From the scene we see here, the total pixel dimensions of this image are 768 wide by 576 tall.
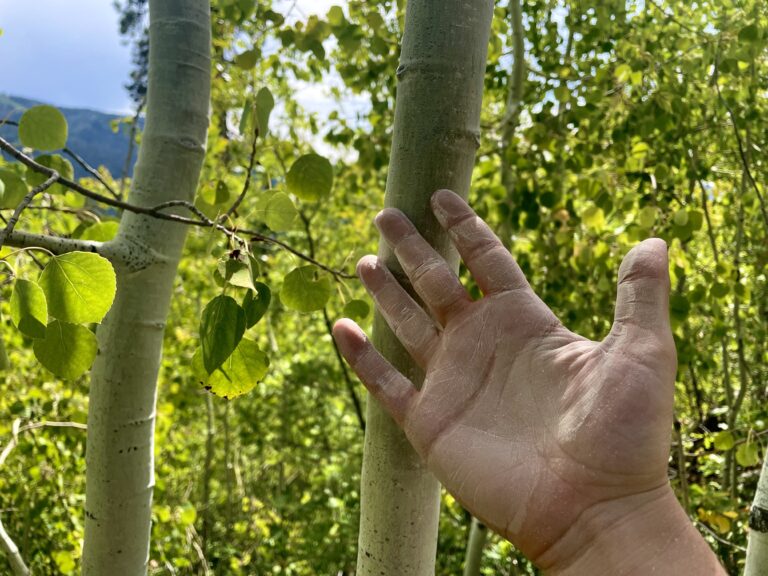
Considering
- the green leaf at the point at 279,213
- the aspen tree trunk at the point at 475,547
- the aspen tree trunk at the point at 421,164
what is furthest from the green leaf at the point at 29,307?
the aspen tree trunk at the point at 475,547

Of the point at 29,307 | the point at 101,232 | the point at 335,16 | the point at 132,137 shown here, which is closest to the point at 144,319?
the point at 101,232

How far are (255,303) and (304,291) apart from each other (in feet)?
0.67

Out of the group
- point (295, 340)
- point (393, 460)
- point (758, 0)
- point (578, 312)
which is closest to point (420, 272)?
point (393, 460)

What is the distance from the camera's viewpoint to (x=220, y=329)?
73 cm

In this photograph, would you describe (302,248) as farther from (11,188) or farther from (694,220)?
(11,188)

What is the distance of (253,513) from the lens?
4.15 meters

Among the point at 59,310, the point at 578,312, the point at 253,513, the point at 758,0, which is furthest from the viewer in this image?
the point at 253,513

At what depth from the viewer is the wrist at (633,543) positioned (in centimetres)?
77

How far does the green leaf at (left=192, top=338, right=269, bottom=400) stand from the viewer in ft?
2.67

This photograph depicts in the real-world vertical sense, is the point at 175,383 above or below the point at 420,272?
below

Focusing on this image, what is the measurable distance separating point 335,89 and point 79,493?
273 cm

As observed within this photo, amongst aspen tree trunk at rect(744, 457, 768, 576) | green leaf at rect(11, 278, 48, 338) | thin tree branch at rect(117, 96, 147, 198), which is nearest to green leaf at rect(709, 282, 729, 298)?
aspen tree trunk at rect(744, 457, 768, 576)

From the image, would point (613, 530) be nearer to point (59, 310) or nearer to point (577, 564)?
point (577, 564)

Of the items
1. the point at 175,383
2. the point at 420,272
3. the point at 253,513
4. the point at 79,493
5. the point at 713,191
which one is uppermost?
the point at 713,191
